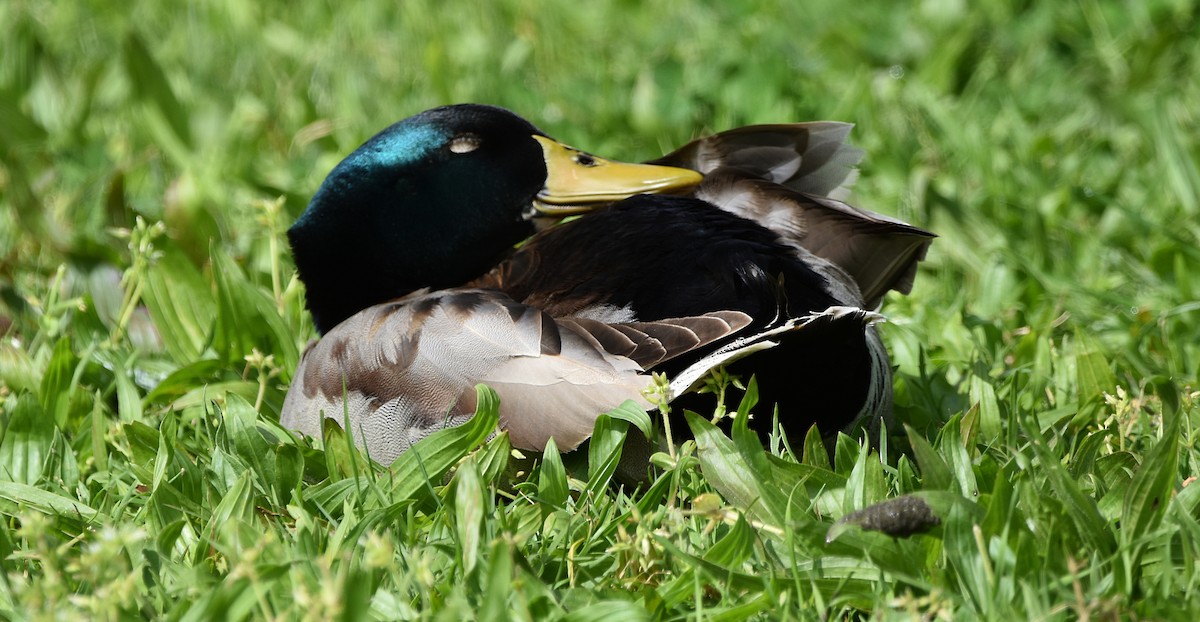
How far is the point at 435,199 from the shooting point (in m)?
3.17

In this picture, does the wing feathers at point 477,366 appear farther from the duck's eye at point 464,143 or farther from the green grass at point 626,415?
the duck's eye at point 464,143

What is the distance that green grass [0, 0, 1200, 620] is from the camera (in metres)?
2.10

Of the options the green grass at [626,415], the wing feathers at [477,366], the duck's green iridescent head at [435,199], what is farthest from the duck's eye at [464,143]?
the green grass at [626,415]

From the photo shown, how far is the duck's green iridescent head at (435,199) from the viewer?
315 centimetres

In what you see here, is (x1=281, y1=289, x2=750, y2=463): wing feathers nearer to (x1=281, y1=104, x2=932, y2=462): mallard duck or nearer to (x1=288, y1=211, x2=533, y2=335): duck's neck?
(x1=281, y1=104, x2=932, y2=462): mallard duck

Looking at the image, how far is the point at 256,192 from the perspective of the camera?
470 cm

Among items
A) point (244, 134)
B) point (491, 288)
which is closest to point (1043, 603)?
point (491, 288)

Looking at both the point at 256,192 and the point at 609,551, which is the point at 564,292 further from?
the point at 256,192

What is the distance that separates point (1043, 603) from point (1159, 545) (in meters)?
0.29

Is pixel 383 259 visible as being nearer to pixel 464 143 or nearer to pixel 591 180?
pixel 464 143

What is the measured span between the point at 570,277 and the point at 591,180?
0.42 meters

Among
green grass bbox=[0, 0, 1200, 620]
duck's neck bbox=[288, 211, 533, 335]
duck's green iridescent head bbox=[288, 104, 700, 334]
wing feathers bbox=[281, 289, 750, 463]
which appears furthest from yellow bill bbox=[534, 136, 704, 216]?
green grass bbox=[0, 0, 1200, 620]

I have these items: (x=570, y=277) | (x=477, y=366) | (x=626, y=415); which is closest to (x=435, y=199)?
(x=570, y=277)

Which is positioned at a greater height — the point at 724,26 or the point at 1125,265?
the point at 724,26
